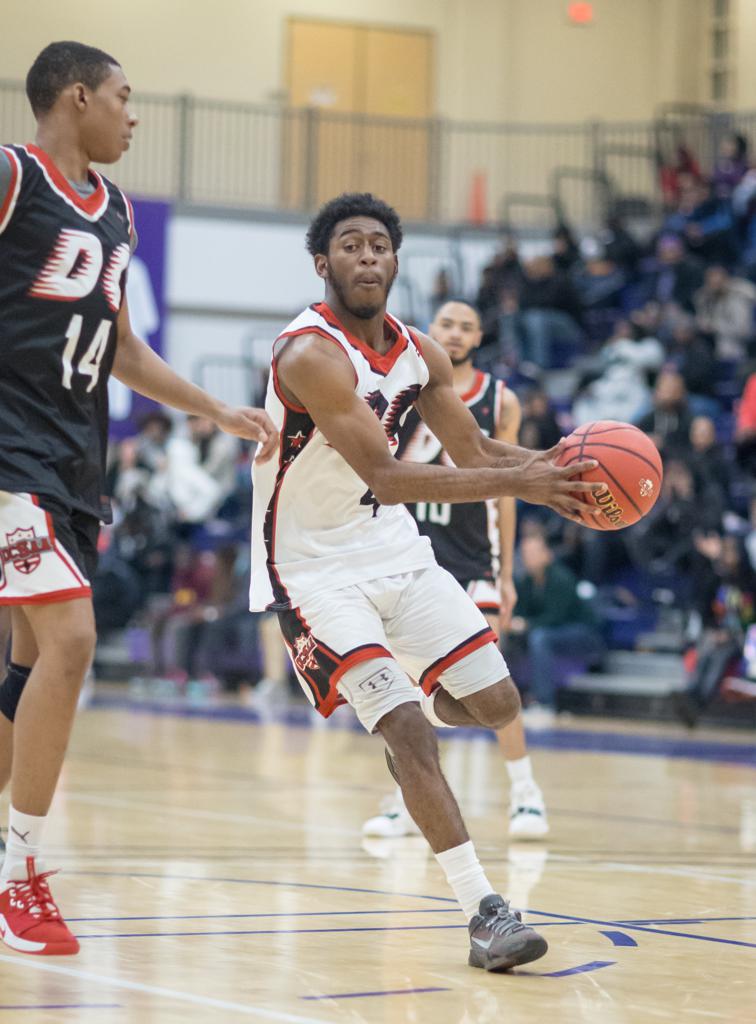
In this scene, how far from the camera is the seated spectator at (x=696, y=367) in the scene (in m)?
15.4

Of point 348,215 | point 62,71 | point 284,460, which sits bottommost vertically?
point 284,460

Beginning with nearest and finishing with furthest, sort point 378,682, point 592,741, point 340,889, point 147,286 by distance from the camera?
1. point 378,682
2. point 340,889
3. point 592,741
4. point 147,286

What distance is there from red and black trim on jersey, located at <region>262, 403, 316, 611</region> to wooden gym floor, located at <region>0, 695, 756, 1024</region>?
0.87m

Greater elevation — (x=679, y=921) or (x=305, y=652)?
(x=305, y=652)

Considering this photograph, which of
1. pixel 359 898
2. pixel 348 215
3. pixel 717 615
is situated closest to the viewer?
pixel 348 215

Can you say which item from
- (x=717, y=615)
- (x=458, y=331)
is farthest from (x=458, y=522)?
(x=717, y=615)

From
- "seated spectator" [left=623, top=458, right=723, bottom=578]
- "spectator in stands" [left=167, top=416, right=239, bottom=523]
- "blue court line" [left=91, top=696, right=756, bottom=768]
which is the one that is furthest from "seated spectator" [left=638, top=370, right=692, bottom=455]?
"spectator in stands" [left=167, top=416, right=239, bottom=523]

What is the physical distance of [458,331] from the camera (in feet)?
23.1

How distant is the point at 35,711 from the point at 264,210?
17.3 meters

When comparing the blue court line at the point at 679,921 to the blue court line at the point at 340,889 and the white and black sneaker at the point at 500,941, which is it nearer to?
the blue court line at the point at 340,889

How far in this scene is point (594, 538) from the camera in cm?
1450

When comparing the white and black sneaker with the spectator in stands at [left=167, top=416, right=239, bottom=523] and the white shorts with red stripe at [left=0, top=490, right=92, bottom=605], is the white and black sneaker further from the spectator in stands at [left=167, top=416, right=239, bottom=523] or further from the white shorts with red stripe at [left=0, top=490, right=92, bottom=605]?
the spectator in stands at [left=167, top=416, right=239, bottom=523]

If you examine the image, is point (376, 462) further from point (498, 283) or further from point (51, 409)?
point (498, 283)

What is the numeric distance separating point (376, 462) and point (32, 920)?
1.38 meters
